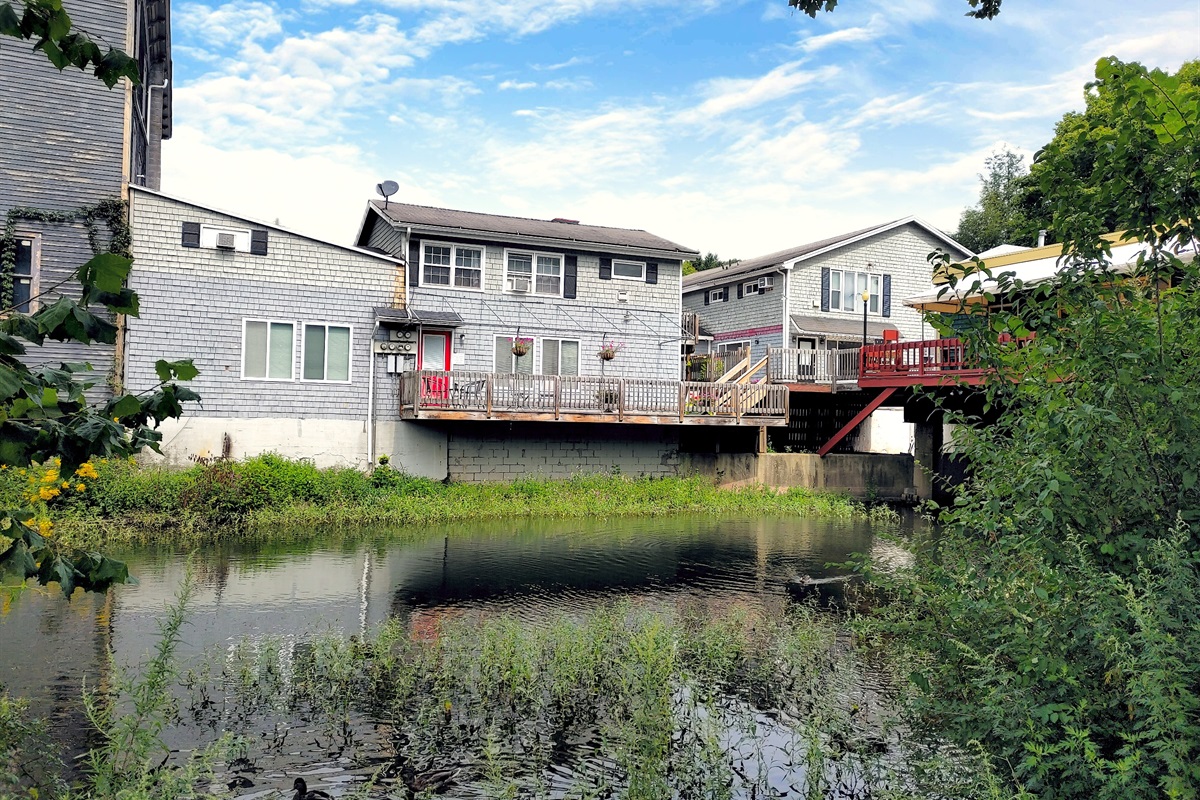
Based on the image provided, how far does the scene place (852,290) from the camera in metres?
34.5

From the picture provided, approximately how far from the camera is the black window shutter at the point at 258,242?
23391 millimetres

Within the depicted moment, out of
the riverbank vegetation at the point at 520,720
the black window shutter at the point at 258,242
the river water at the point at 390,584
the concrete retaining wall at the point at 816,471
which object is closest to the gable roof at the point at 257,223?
the black window shutter at the point at 258,242

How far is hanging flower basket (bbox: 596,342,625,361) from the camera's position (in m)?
27.0

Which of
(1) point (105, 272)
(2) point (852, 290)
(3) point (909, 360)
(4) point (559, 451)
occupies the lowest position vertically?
(4) point (559, 451)

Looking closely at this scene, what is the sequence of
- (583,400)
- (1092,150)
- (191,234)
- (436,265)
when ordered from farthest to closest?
(436,265)
(583,400)
(191,234)
(1092,150)

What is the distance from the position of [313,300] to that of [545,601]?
1430cm

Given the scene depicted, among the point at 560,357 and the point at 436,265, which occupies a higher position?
the point at 436,265

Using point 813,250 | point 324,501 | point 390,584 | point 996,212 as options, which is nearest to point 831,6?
point 390,584

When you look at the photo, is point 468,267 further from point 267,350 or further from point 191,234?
point 191,234

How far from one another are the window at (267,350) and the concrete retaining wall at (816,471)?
11963 millimetres

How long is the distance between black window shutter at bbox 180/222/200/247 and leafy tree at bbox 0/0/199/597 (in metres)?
20.6

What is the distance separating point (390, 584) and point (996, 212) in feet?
155

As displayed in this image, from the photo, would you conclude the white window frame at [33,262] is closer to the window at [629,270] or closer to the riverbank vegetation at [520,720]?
the riverbank vegetation at [520,720]

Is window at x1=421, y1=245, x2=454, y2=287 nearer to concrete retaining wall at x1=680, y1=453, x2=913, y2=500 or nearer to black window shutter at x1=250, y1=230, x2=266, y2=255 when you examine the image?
black window shutter at x1=250, y1=230, x2=266, y2=255
